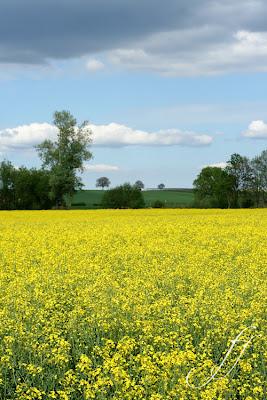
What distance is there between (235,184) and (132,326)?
92.9m

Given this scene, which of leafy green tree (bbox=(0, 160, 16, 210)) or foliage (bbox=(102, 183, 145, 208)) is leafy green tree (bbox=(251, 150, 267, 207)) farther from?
leafy green tree (bbox=(0, 160, 16, 210))

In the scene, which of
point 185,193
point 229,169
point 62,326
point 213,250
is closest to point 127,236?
point 213,250

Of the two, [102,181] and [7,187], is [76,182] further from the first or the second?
[102,181]

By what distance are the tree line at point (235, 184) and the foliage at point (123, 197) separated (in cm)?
919

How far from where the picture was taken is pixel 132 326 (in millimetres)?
9305

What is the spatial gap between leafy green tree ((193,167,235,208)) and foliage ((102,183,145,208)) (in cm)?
942

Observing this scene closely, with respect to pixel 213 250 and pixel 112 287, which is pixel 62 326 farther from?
pixel 213 250

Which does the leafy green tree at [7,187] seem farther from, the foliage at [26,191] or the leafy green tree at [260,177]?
the leafy green tree at [260,177]

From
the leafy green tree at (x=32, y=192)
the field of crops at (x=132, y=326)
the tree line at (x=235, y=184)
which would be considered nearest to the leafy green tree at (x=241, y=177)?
the tree line at (x=235, y=184)

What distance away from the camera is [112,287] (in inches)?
474

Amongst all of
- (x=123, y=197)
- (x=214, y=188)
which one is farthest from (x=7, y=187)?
(x=214, y=188)

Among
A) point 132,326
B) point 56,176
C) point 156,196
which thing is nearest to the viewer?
point 132,326

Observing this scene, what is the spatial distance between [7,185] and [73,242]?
75.0m

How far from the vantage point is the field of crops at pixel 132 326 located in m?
6.86
